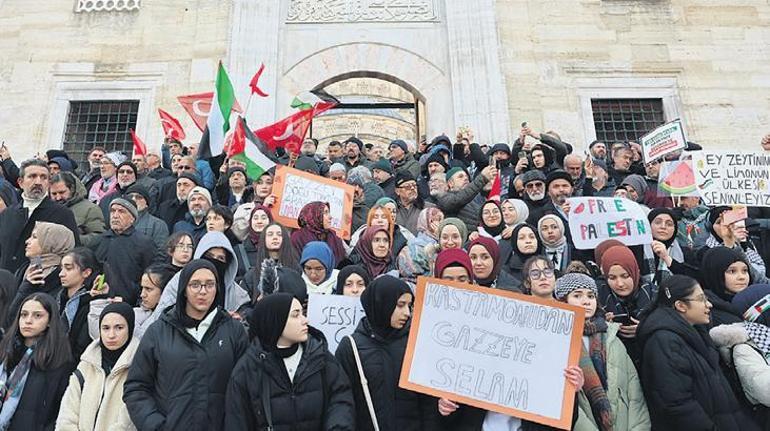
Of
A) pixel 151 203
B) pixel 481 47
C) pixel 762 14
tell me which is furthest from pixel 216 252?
pixel 762 14

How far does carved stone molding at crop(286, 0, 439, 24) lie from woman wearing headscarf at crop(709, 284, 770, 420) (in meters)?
10.8

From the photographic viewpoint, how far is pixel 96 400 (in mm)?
3381

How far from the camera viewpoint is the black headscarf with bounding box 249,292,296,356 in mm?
3078

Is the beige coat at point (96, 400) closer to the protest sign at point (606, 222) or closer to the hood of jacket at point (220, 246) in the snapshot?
the hood of jacket at point (220, 246)

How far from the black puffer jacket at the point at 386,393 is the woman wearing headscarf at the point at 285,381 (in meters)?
0.13

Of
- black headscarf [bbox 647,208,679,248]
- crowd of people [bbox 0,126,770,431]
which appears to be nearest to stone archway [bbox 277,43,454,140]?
crowd of people [bbox 0,126,770,431]

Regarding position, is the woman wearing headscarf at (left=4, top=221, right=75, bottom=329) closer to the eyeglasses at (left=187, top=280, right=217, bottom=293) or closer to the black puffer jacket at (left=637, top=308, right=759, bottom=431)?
the eyeglasses at (left=187, top=280, right=217, bottom=293)

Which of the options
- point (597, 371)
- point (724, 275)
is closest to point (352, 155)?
point (724, 275)

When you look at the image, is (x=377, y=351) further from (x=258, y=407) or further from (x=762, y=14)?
(x=762, y=14)

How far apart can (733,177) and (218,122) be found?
22.8 ft

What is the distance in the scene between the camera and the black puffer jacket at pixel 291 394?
2.97 metres

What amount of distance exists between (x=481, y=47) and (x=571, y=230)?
26.8ft

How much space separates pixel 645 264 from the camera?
514cm

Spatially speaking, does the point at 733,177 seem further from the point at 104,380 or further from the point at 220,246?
the point at 104,380
